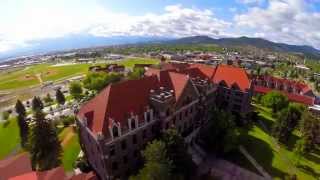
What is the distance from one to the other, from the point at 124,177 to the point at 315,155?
2364 inches

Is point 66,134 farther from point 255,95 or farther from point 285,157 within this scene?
point 255,95

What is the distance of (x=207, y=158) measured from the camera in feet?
220

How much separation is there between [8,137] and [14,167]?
56311 millimetres

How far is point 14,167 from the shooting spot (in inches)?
1887

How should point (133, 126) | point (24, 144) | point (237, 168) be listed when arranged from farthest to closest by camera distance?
point (24, 144)
point (237, 168)
point (133, 126)

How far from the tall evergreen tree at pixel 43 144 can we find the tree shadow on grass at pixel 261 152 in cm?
5276

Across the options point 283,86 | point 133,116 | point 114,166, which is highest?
point 133,116

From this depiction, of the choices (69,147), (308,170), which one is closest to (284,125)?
(308,170)

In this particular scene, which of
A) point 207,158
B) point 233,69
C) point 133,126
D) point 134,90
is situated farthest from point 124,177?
point 233,69

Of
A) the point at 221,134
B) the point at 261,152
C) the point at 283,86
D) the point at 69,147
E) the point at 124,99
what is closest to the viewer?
the point at 124,99

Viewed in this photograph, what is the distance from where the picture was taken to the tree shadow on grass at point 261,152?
211 feet

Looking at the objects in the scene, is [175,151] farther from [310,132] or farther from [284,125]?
[284,125]

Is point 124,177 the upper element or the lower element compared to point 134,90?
lower

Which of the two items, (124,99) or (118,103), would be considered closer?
(118,103)
